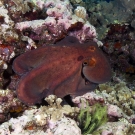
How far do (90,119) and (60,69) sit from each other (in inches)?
36.9

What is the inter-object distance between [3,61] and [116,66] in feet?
10.8

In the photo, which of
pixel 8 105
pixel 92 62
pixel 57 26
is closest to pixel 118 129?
pixel 92 62

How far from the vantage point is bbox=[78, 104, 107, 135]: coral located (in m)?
3.17

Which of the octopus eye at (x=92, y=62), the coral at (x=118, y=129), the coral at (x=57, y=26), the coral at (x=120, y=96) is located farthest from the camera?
the coral at (x=120, y=96)

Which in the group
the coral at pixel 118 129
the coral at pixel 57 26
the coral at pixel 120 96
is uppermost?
the coral at pixel 57 26

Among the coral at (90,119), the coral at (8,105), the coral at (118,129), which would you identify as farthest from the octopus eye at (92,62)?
the coral at (8,105)

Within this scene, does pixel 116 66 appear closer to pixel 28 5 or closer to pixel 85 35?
pixel 85 35

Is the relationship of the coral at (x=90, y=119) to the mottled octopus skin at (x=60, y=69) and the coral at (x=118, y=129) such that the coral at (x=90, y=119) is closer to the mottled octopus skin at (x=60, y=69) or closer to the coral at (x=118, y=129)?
the coral at (x=118, y=129)

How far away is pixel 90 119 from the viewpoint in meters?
3.18

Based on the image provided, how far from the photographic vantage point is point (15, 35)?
3680 millimetres

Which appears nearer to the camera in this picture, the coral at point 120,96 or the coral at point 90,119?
the coral at point 90,119

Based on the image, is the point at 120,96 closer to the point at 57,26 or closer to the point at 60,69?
the point at 60,69

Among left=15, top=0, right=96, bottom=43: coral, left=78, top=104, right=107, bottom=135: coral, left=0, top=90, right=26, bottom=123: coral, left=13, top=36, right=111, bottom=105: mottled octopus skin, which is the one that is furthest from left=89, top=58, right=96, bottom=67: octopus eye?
left=0, top=90, right=26, bottom=123: coral

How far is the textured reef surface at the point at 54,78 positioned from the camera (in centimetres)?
308
